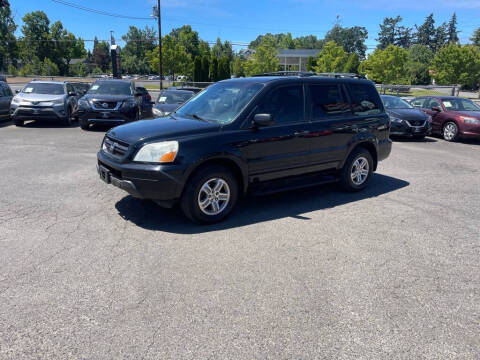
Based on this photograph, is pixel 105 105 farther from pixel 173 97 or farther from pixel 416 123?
pixel 416 123

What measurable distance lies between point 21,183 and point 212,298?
4.80 meters

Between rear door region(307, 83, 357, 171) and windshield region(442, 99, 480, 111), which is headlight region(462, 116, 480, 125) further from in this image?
rear door region(307, 83, 357, 171)

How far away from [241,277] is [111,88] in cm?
1194

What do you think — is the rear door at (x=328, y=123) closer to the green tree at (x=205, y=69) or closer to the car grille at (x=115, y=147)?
the car grille at (x=115, y=147)

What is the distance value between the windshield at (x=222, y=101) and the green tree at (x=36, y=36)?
287ft

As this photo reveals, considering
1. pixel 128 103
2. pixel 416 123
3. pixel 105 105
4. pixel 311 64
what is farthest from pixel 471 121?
pixel 311 64

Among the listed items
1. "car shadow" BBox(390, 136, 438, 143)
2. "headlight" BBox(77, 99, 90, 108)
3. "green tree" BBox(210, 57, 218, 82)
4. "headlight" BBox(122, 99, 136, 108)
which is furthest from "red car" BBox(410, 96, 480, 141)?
"green tree" BBox(210, 57, 218, 82)

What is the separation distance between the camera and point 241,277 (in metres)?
3.55

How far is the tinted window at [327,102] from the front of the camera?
5.68 m

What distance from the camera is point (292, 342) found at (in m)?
2.68

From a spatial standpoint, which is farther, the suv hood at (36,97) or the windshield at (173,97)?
the windshield at (173,97)

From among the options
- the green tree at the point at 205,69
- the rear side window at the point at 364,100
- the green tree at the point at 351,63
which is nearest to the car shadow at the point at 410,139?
the rear side window at the point at 364,100

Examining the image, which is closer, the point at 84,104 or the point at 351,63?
the point at 84,104

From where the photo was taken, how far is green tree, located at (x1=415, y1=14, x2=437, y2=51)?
5079 inches
